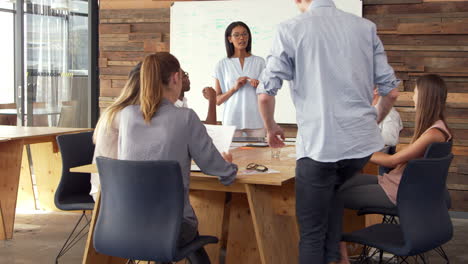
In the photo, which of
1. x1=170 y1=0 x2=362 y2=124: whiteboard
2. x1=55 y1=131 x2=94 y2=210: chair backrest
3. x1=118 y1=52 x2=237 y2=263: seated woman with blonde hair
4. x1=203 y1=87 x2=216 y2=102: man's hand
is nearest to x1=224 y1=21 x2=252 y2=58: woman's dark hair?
x1=203 y1=87 x2=216 y2=102: man's hand

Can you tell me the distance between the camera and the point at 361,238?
2715 mm

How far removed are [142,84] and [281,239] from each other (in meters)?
1.02

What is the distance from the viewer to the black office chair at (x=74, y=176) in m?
3.69

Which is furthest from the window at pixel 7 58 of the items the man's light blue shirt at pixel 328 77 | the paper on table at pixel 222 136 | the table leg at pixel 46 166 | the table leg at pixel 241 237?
the man's light blue shirt at pixel 328 77

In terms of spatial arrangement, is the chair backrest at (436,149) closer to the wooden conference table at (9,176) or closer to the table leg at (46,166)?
the wooden conference table at (9,176)

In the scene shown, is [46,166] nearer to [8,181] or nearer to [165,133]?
[8,181]

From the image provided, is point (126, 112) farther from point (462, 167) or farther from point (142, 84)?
point (462, 167)

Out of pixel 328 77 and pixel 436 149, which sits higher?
pixel 328 77

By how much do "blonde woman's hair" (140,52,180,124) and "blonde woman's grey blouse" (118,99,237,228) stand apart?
32 millimetres

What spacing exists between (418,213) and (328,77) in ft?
2.36

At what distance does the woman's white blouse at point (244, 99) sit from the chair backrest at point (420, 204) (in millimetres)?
2387

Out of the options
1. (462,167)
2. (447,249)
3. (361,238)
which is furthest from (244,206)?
(462,167)

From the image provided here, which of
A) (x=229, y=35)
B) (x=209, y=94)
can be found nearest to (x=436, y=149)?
(x=209, y=94)

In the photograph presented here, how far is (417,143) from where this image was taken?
309cm
